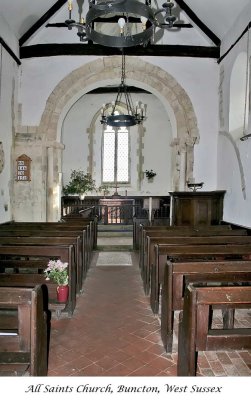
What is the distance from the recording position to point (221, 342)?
2.17 metres

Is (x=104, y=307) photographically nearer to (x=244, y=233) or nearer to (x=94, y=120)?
(x=244, y=233)

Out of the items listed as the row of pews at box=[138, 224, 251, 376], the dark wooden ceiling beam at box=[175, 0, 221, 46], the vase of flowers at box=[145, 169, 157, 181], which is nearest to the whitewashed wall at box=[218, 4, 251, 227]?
the dark wooden ceiling beam at box=[175, 0, 221, 46]

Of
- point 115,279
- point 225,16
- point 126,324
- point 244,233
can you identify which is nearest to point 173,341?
point 126,324

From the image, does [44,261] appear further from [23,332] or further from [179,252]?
[23,332]

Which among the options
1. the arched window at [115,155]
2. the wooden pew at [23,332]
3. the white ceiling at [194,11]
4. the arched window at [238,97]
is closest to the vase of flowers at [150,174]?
the arched window at [115,155]

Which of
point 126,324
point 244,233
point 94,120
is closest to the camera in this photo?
point 126,324

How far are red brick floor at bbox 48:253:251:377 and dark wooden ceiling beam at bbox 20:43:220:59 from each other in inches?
257

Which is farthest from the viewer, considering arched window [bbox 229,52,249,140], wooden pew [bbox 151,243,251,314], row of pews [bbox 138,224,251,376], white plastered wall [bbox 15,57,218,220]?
white plastered wall [bbox 15,57,218,220]

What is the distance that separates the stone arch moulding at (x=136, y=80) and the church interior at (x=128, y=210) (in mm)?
27

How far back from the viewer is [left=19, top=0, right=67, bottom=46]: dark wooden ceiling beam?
26.2 feet

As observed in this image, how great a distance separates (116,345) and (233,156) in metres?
5.50

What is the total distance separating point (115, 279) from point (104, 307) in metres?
1.26

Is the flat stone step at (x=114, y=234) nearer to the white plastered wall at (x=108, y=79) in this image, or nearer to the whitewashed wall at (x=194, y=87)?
the white plastered wall at (x=108, y=79)

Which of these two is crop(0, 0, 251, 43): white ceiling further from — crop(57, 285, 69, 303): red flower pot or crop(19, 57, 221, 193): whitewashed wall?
crop(57, 285, 69, 303): red flower pot
